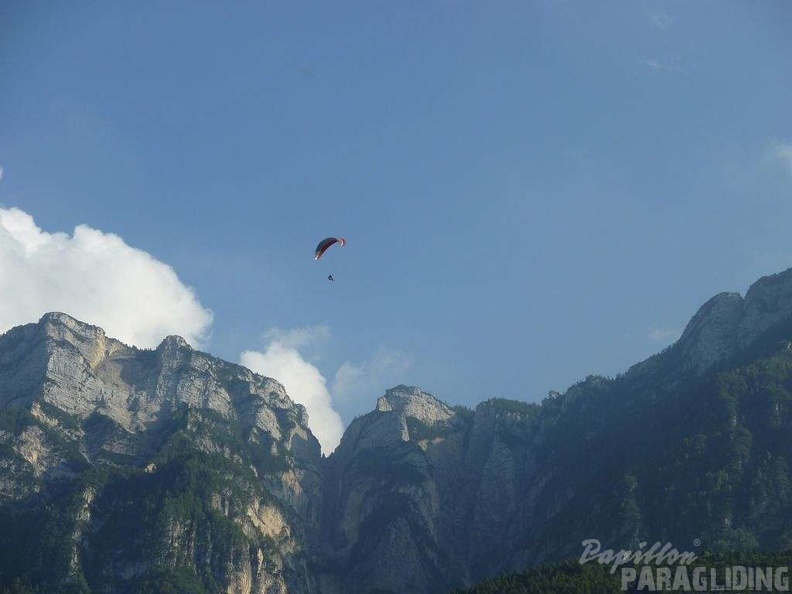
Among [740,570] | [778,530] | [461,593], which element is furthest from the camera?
[778,530]

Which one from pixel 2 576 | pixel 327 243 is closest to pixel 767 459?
pixel 327 243

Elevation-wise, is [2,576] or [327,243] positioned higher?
[327,243]

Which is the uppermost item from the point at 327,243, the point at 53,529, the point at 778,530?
the point at 327,243

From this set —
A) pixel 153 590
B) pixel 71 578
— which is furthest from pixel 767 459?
pixel 71 578

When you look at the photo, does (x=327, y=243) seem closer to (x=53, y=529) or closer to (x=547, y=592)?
(x=547, y=592)

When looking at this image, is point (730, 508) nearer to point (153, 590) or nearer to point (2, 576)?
point (153, 590)

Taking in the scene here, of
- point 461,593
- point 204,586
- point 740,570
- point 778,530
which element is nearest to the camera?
point 740,570

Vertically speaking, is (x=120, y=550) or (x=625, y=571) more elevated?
(x=120, y=550)

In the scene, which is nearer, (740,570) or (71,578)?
(740,570)

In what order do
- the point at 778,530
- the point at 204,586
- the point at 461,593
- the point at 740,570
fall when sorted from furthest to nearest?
the point at 204,586 < the point at 778,530 < the point at 461,593 < the point at 740,570
